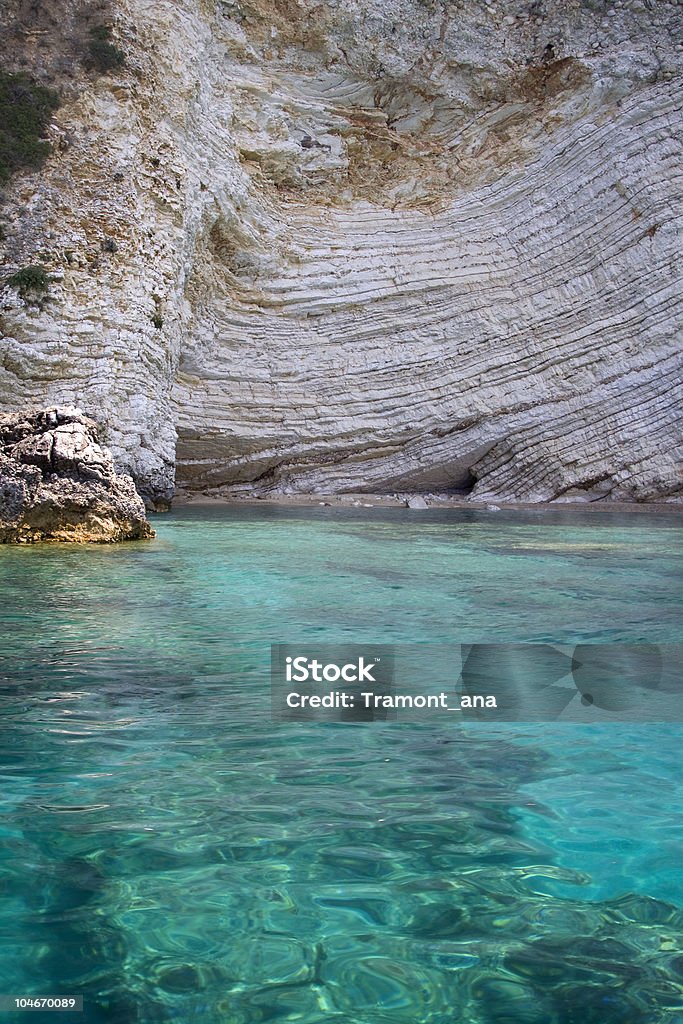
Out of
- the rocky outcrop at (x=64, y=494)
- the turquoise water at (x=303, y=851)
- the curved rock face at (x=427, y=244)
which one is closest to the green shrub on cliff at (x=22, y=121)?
the curved rock face at (x=427, y=244)

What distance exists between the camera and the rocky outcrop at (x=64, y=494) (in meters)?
9.98

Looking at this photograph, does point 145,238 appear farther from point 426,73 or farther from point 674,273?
point 674,273

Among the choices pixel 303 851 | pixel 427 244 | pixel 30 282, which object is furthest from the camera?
pixel 427 244

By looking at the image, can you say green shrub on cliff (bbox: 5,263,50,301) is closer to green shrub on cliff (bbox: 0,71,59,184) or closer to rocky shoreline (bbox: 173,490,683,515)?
green shrub on cliff (bbox: 0,71,59,184)

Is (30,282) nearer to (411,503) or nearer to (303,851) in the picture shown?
(411,503)

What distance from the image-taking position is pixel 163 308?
1883cm

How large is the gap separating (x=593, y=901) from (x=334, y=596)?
14.5 feet

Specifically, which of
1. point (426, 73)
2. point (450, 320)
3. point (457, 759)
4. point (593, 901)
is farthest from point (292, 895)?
point (426, 73)

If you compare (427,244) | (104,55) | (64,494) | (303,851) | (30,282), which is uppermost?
(104,55)

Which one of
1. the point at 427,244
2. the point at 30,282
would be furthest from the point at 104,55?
the point at 427,244

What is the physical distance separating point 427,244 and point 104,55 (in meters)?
8.68

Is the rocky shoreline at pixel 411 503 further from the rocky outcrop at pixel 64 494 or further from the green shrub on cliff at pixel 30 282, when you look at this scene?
the rocky outcrop at pixel 64 494

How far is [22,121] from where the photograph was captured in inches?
727

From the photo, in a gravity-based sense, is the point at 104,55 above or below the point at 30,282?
above
